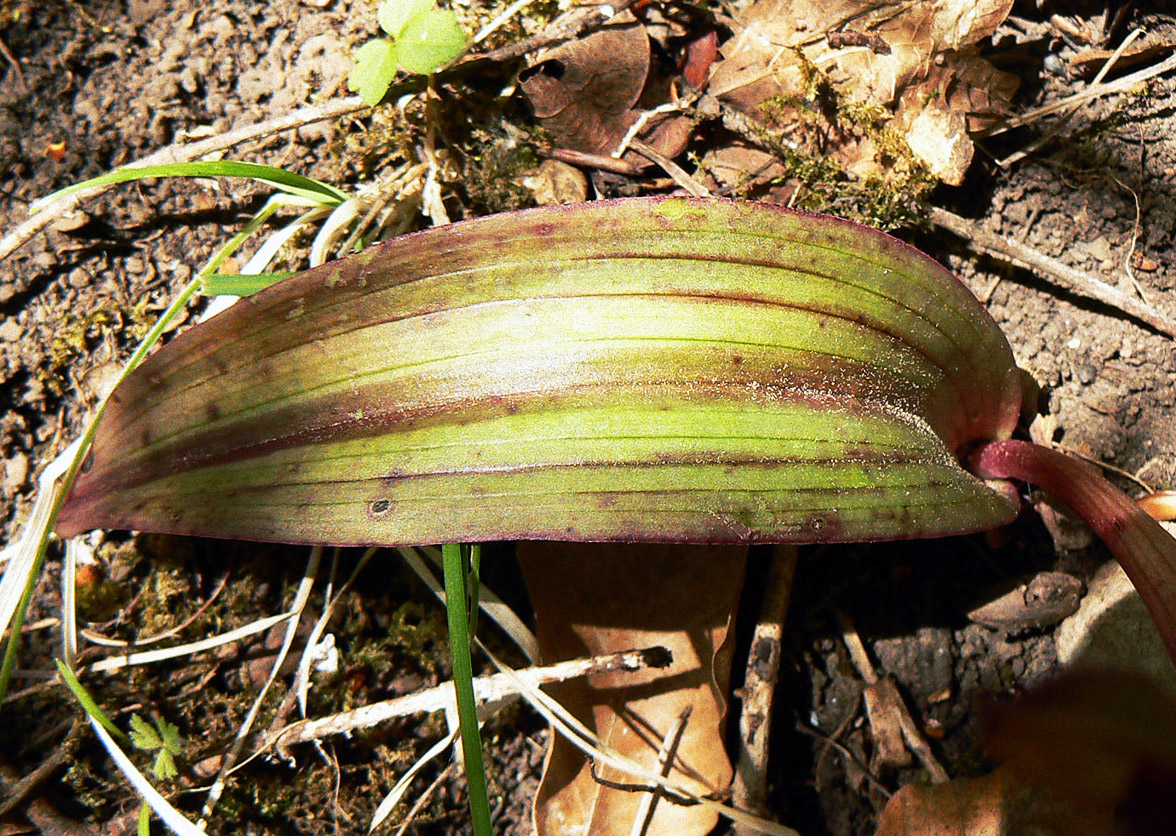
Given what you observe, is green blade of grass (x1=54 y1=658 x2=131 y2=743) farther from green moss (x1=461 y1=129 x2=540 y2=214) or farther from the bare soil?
green moss (x1=461 y1=129 x2=540 y2=214)

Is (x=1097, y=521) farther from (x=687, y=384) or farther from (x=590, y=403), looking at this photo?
(x=590, y=403)

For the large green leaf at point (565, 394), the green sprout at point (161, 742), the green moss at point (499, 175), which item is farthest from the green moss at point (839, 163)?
the green sprout at point (161, 742)

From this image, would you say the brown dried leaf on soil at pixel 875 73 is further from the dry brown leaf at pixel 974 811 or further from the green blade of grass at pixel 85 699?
the green blade of grass at pixel 85 699

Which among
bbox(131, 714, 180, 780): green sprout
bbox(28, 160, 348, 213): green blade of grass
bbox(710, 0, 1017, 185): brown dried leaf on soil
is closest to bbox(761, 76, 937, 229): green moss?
bbox(710, 0, 1017, 185): brown dried leaf on soil

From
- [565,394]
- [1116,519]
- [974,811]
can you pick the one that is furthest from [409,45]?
[974,811]

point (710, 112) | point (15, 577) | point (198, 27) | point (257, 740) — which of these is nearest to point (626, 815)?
point (257, 740)
